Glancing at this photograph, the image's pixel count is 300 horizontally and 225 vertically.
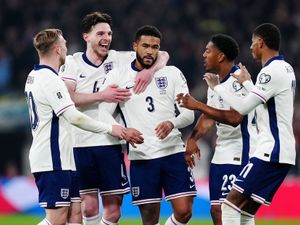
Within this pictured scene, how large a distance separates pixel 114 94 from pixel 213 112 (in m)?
1.16

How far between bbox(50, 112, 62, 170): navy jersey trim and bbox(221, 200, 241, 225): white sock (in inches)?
66.8

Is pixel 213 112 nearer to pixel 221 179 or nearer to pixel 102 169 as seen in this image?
pixel 221 179

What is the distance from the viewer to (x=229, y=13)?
22422 millimetres

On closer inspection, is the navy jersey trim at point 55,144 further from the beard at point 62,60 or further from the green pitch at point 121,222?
the green pitch at point 121,222

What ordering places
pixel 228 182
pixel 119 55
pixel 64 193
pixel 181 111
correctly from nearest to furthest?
pixel 64 193, pixel 228 182, pixel 181 111, pixel 119 55

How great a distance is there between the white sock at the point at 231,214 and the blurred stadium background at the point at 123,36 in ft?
26.4

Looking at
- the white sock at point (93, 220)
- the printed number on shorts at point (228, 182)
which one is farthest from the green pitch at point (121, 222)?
the printed number on shorts at point (228, 182)

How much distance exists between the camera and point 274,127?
999 cm

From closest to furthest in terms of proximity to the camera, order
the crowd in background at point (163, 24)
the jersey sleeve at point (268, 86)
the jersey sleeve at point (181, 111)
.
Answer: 1. the jersey sleeve at point (268, 86)
2. the jersey sleeve at point (181, 111)
3. the crowd in background at point (163, 24)

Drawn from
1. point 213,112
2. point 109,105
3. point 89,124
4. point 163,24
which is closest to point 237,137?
point 213,112

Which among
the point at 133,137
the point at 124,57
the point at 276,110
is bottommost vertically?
the point at 133,137

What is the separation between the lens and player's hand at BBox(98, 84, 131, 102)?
35.5 feet

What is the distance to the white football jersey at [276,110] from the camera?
32.5ft

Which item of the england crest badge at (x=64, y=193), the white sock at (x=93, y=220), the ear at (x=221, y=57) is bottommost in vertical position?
the white sock at (x=93, y=220)
